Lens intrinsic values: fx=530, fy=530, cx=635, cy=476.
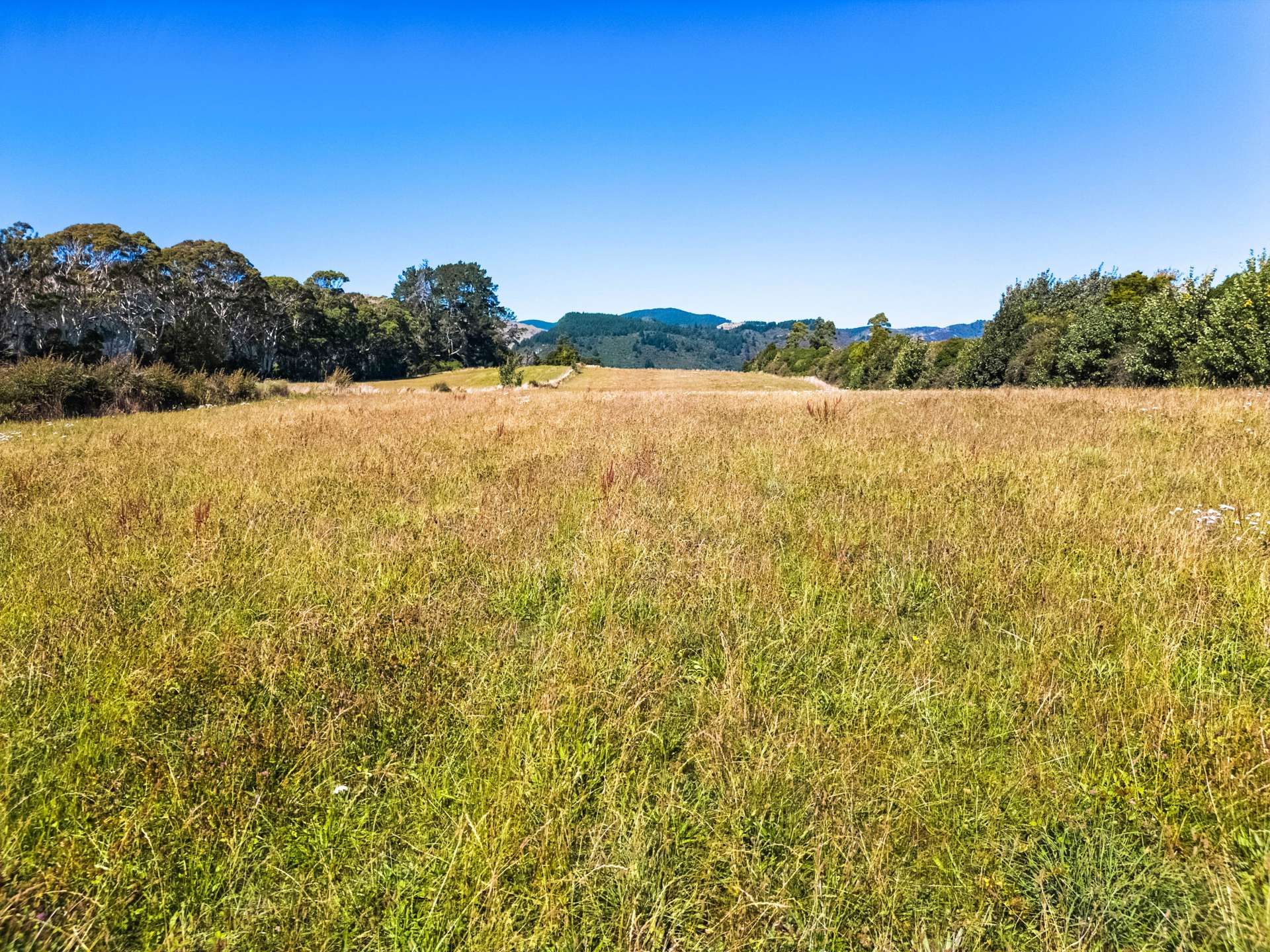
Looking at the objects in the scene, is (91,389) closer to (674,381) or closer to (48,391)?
(48,391)

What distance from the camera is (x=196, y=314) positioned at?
45.8 metres

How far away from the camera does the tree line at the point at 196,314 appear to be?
34031 millimetres

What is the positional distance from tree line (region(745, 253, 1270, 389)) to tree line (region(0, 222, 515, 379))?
41723 mm

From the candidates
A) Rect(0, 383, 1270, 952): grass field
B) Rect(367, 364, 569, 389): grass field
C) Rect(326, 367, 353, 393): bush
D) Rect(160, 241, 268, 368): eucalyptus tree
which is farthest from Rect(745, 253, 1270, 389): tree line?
Rect(160, 241, 268, 368): eucalyptus tree

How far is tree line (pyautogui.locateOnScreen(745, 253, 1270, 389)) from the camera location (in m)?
17.7

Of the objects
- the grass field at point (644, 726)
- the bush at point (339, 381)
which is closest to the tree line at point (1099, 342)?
the grass field at point (644, 726)

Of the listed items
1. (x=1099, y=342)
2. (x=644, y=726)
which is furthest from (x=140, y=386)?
(x=1099, y=342)

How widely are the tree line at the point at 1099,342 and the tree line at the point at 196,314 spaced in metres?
41.7

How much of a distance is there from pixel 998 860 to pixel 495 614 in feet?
7.96

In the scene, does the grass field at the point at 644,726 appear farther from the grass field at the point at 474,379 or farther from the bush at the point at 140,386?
the grass field at the point at 474,379

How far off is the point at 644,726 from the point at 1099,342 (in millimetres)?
44337

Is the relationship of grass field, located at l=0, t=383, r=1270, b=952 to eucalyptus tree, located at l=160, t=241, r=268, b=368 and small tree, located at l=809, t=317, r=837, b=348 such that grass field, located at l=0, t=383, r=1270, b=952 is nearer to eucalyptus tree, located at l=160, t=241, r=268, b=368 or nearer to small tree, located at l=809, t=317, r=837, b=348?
eucalyptus tree, located at l=160, t=241, r=268, b=368

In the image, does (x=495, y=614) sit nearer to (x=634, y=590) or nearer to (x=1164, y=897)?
(x=634, y=590)

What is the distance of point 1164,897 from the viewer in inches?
61.7
